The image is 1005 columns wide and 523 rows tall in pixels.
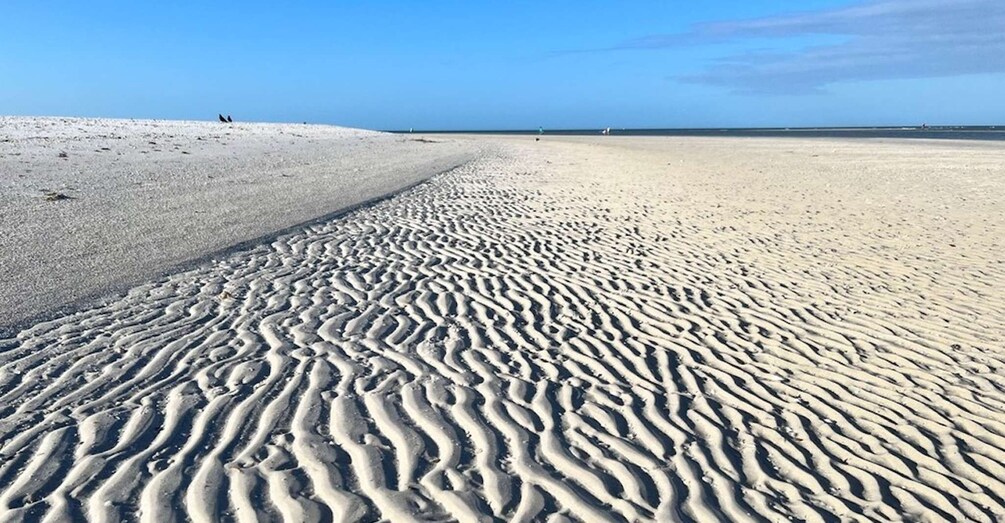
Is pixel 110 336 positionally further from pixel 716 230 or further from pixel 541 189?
pixel 541 189

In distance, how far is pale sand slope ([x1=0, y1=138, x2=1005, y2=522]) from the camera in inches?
139

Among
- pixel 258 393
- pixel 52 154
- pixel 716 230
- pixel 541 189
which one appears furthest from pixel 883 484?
pixel 52 154

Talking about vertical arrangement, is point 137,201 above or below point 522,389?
below

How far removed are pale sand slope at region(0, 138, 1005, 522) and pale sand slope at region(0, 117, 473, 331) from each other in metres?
0.86

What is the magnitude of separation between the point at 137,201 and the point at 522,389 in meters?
10.7

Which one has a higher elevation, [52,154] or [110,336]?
[110,336]

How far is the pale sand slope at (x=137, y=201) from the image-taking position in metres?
7.60

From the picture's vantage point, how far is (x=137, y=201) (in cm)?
Result: 1343

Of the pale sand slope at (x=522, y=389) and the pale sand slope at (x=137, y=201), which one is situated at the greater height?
the pale sand slope at (x=522, y=389)

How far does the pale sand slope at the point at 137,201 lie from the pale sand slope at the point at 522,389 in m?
0.86

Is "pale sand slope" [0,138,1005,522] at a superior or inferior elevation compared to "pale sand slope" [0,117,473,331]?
superior

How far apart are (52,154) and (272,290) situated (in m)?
17.9

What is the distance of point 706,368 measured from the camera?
5.35m

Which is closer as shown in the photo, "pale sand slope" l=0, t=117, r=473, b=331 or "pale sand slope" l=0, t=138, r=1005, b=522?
"pale sand slope" l=0, t=138, r=1005, b=522
